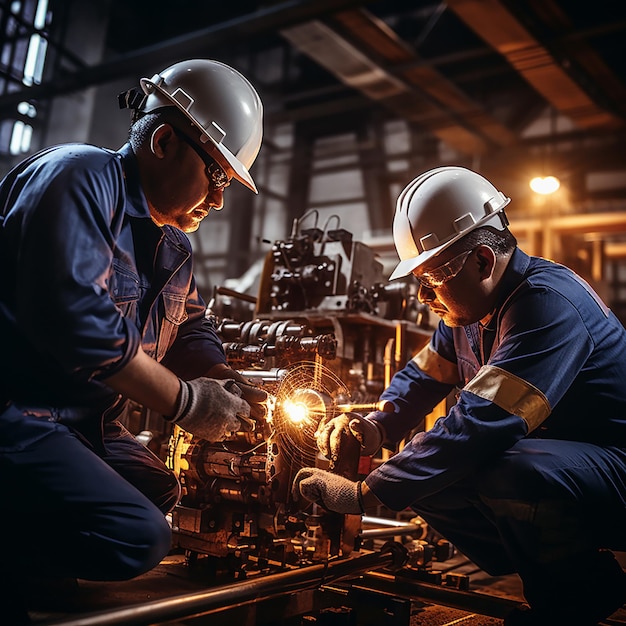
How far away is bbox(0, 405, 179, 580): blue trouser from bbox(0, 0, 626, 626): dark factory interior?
6 centimetres

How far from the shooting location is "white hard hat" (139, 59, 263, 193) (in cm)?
209

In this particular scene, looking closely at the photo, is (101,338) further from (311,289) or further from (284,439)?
(311,289)

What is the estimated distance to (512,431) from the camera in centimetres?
204

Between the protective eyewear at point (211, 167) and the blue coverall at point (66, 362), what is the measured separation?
0.23 meters

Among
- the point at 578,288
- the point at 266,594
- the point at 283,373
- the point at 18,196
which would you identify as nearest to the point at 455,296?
the point at 578,288

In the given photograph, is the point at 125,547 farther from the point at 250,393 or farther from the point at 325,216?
the point at 325,216

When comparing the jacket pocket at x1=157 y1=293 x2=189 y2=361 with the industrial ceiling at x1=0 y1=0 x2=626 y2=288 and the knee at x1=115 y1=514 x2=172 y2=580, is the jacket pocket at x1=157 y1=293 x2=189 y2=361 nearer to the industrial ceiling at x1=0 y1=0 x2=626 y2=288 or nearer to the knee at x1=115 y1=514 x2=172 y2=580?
the knee at x1=115 y1=514 x2=172 y2=580

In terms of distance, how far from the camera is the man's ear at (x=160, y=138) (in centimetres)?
205

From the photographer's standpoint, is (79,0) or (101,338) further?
(79,0)

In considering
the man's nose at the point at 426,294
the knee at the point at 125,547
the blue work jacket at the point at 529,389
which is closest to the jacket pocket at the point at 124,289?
the knee at the point at 125,547

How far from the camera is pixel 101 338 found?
1.63m

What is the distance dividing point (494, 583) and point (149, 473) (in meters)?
1.94

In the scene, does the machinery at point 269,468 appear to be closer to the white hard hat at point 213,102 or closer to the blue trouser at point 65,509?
the blue trouser at point 65,509

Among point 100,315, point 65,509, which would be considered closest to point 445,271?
point 100,315
